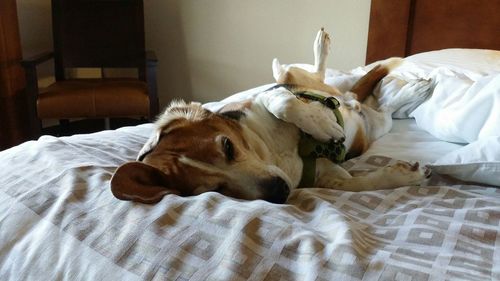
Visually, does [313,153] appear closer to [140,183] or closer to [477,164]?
[477,164]

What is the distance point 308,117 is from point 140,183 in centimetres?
47

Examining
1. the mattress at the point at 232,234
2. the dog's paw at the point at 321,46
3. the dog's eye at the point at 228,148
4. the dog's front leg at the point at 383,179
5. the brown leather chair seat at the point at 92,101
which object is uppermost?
the dog's paw at the point at 321,46

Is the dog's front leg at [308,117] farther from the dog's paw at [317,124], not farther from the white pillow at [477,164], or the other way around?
the white pillow at [477,164]

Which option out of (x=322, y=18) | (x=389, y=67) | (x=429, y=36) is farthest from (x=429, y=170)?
(x=322, y=18)

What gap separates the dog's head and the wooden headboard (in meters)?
1.77

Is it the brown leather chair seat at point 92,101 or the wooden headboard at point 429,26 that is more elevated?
the wooden headboard at point 429,26

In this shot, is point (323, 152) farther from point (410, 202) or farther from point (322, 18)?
point (322, 18)

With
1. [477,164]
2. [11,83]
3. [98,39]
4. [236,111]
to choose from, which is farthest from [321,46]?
[11,83]

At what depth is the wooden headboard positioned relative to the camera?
231 centimetres

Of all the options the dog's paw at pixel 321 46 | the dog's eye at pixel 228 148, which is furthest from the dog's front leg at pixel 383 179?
the dog's paw at pixel 321 46

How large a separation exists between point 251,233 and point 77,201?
1.06ft

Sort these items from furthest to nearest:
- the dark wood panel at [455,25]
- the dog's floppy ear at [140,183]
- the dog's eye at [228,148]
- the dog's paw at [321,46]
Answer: the dark wood panel at [455,25] < the dog's paw at [321,46] < the dog's eye at [228,148] < the dog's floppy ear at [140,183]

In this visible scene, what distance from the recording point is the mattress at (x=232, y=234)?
0.61 m

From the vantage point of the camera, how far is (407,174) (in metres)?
1.02
